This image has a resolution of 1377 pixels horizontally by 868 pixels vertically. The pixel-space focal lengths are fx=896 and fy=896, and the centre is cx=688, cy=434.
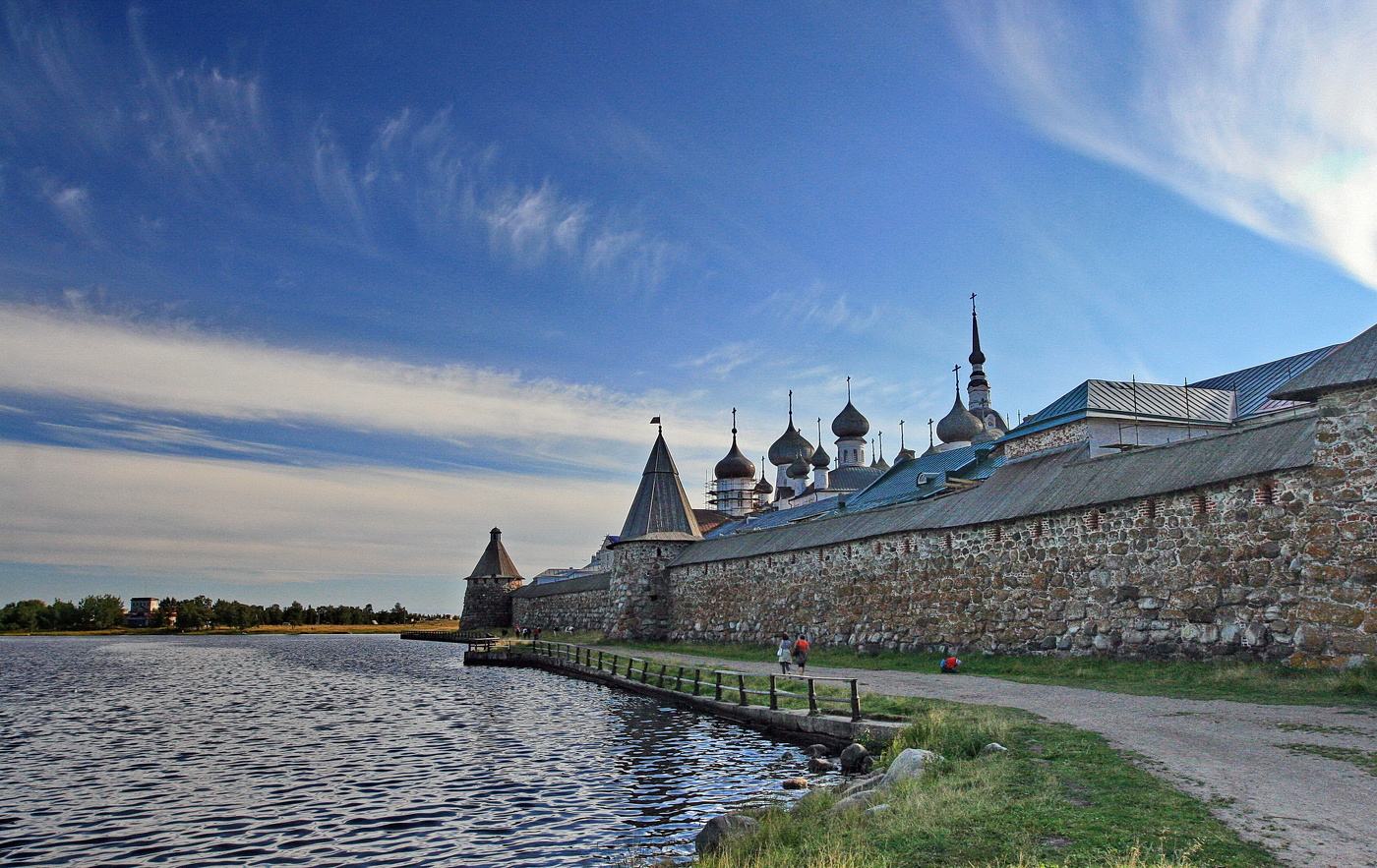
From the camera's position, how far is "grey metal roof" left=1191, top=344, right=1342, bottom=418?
81.9 ft

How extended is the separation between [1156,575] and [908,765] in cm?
966

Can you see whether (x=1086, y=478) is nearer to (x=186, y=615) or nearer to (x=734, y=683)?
(x=734, y=683)

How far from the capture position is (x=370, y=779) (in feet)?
40.9

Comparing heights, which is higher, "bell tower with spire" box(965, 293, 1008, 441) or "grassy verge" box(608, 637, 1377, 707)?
"bell tower with spire" box(965, 293, 1008, 441)

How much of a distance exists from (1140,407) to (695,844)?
2176cm

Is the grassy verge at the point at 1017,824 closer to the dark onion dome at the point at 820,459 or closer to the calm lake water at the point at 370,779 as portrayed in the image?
the calm lake water at the point at 370,779

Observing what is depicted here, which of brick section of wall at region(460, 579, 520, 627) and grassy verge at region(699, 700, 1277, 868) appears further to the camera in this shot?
brick section of wall at region(460, 579, 520, 627)

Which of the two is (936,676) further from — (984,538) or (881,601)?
(881,601)

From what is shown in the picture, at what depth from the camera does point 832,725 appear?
517 inches

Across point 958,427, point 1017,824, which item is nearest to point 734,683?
point 1017,824

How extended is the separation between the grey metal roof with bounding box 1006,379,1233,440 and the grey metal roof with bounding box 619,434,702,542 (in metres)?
16.0

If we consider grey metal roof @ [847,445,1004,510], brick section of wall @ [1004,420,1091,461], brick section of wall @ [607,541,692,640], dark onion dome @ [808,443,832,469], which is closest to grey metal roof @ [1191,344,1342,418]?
brick section of wall @ [1004,420,1091,461]

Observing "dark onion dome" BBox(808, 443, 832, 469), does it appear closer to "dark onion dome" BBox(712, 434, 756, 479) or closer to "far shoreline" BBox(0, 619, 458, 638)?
"dark onion dome" BBox(712, 434, 756, 479)

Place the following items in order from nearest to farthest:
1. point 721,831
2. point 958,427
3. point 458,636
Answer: point 721,831
point 958,427
point 458,636
